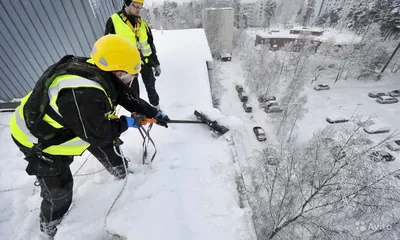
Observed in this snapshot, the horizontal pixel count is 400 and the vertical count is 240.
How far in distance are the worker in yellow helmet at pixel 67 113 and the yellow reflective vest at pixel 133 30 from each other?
4.47 feet

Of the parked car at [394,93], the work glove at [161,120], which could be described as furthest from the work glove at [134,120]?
the parked car at [394,93]

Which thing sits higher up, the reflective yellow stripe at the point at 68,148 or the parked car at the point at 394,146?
the reflective yellow stripe at the point at 68,148

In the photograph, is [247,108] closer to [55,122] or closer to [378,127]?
[378,127]

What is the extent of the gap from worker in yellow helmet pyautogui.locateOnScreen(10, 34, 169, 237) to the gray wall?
8.67ft

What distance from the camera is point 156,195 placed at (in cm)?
206

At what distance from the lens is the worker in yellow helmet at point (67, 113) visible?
4.15ft

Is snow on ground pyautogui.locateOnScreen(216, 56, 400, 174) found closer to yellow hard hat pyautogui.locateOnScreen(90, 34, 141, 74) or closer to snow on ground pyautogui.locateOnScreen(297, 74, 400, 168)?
snow on ground pyautogui.locateOnScreen(297, 74, 400, 168)

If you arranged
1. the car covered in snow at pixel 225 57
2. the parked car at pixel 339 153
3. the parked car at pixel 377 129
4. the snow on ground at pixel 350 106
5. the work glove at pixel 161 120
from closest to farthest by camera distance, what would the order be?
the work glove at pixel 161 120
the parked car at pixel 339 153
the parked car at pixel 377 129
the snow on ground at pixel 350 106
the car covered in snow at pixel 225 57

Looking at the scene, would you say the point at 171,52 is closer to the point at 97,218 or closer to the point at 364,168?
the point at 97,218

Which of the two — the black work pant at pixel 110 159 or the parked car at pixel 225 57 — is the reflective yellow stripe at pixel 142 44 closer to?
the black work pant at pixel 110 159

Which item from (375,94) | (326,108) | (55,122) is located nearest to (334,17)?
(375,94)

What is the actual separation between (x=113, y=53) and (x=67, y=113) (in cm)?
54

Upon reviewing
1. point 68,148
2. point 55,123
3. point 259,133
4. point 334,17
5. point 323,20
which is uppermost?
point 55,123

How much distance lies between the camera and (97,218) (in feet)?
6.23
